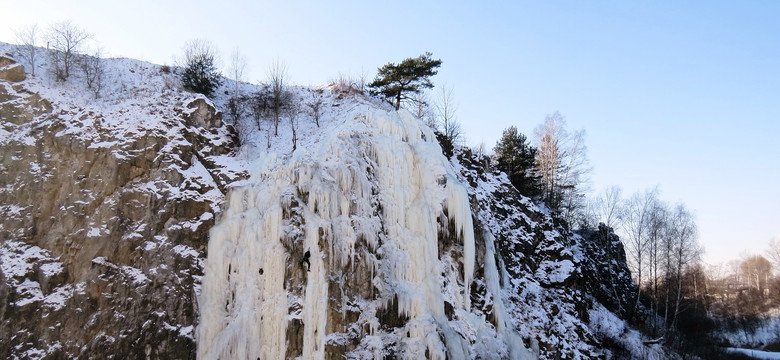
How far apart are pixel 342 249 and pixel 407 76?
12439mm

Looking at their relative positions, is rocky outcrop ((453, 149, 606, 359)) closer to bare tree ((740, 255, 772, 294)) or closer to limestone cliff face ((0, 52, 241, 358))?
limestone cliff face ((0, 52, 241, 358))

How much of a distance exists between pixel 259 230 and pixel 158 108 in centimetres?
702

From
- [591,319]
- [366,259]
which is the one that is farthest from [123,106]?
[591,319]

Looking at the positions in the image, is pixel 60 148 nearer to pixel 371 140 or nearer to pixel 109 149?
pixel 109 149

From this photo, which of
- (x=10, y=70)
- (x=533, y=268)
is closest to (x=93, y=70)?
(x=10, y=70)

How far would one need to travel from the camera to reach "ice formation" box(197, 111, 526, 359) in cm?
1295

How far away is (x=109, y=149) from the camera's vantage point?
15.1m

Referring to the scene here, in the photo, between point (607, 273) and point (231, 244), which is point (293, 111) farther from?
point (607, 273)

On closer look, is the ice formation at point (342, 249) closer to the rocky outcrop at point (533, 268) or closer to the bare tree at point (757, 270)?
the rocky outcrop at point (533, 268)

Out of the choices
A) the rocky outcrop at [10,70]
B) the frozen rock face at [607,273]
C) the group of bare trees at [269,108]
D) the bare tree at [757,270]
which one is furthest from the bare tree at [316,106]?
the bare tree at [757,270]

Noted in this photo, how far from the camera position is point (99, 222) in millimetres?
14023

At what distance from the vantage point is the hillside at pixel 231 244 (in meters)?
A: 12.9

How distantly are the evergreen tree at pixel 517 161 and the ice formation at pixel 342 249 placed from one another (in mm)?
11265

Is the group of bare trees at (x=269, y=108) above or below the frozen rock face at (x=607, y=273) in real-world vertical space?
above
